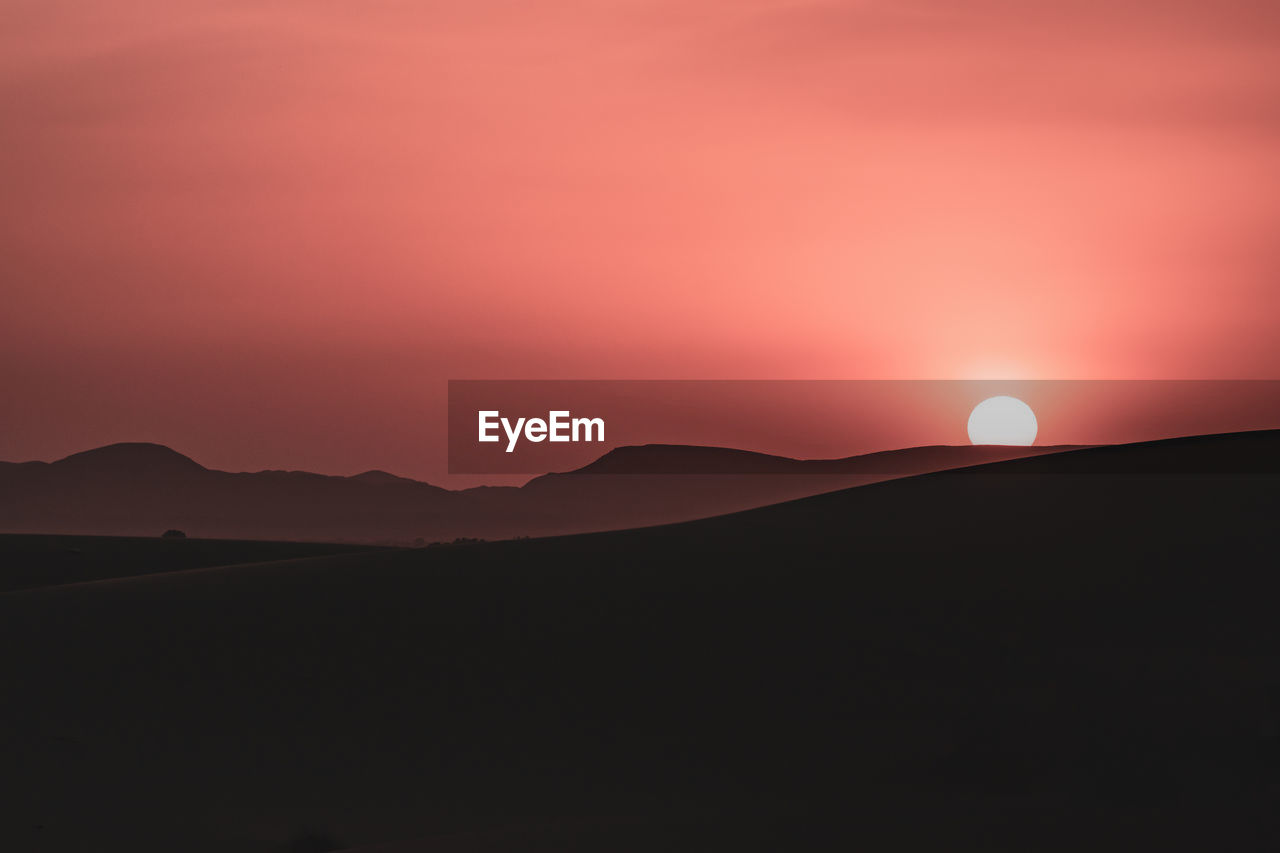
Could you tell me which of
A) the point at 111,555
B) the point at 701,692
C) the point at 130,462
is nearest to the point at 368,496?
the point at 130,462

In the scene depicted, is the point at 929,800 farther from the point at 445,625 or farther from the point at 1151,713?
the point at 445,625

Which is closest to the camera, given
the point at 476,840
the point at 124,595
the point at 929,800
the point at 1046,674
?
the point at 476,840

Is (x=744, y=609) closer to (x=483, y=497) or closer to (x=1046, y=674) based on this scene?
(x=1046, y=674)

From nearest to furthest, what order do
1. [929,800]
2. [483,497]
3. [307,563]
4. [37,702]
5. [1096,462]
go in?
[929,800]
[37,702]
[307,563]
[1096,462]
[483,497]

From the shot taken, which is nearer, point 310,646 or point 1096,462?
point 310,646

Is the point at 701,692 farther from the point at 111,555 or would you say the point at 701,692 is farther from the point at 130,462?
the point at 130,462

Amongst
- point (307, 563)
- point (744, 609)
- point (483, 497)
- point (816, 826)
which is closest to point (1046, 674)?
point (744, 609)

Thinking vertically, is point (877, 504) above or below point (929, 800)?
above
